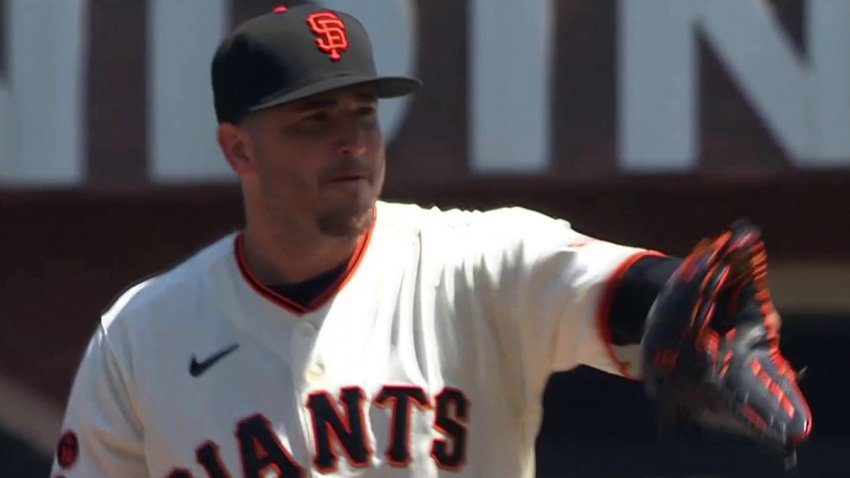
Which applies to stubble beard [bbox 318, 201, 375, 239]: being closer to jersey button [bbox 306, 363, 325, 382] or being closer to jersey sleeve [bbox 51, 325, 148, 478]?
jersey button [bbox 306, 363, 325, 382]

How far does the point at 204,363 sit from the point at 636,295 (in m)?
0.72

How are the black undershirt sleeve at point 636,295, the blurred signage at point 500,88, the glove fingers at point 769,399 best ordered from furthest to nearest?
1. the blurred signage at point 500,88
2. the black undershirt sleeve at point 636,295
3. the glove fingers at point 769,399

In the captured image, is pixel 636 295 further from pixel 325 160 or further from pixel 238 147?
pixel 238 147

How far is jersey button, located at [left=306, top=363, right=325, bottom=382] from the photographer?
2588 millimetres

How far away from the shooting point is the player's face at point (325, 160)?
8.46 feet

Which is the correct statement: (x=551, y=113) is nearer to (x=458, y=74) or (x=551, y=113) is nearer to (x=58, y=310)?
(x=458, y=74)

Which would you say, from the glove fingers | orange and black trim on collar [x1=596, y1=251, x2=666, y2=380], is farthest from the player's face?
the glove fingers

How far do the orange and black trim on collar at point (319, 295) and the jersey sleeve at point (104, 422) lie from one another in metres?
0.24

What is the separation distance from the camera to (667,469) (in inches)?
240

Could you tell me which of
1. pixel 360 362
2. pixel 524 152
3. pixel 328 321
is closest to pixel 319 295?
pixel 328 321

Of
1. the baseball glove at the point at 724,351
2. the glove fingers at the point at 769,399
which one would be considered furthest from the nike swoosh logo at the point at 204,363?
the glove fingers at the point at 769,399

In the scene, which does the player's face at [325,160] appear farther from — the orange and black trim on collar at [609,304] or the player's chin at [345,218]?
the orange and black trim on collar at [609,304]

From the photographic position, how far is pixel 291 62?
103 inches

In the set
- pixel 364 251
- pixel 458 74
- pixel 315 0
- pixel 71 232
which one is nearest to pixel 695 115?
pixel 458 74
